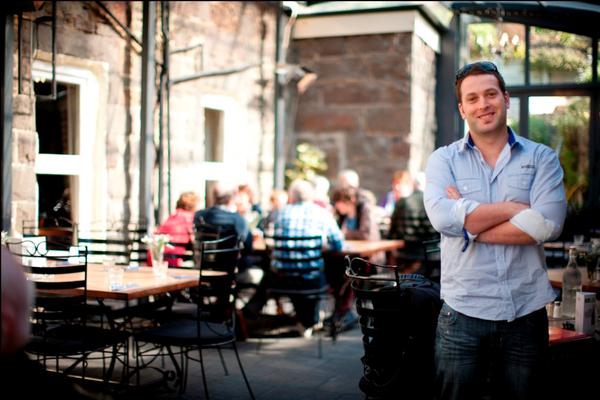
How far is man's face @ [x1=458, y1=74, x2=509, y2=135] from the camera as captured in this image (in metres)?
2.59

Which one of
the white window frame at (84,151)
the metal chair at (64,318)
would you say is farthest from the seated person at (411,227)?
the metal chair at (64,318)

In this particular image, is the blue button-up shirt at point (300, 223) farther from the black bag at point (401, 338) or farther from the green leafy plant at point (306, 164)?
the green leafy plant at point (306, 164)

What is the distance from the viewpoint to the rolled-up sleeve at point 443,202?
2.56 m

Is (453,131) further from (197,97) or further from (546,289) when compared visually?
(546,289)

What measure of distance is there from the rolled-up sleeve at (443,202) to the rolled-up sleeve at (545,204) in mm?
163

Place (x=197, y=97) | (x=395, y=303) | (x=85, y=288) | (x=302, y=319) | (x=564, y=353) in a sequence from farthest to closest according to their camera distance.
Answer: (x=197, y=97)
(x=302, y=319)
(x=85, y=288)
(x=564, y=353)
(x=395, y=303)

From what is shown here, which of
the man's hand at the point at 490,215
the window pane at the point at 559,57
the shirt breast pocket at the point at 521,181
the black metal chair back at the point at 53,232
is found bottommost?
the black metal chair back at the point at 53,232

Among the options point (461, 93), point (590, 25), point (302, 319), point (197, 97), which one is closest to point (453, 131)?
point (590, 25)

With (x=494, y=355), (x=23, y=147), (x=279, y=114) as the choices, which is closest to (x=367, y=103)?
(x=279, y=114)

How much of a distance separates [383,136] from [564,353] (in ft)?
23.4

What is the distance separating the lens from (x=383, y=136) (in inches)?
408

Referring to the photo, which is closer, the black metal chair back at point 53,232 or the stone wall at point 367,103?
the black metal chair back at point 53,232

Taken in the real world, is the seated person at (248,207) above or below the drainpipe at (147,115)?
below

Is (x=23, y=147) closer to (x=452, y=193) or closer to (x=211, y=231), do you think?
(x=211, y=231)
